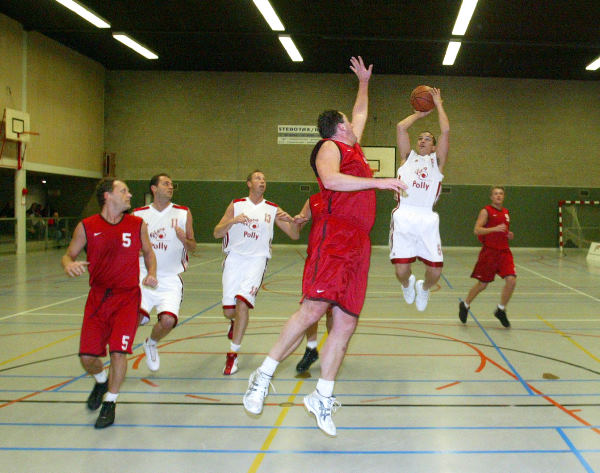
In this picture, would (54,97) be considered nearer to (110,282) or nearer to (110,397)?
(110,282)

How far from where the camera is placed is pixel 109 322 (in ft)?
13.6

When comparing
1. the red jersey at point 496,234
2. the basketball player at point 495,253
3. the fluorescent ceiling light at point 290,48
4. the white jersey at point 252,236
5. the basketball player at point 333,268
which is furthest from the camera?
the fluorescent ceiling light at point 290,48

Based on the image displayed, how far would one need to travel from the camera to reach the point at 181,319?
8125 millimetres

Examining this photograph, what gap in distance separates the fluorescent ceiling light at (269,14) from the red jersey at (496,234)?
9289 mm

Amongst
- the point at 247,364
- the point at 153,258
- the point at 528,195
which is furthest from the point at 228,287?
the point at 528,195

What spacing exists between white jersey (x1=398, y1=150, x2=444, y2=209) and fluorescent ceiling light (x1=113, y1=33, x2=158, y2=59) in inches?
558

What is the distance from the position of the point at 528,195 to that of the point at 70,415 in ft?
70.4

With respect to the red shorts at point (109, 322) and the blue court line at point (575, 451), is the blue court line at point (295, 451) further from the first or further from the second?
the red shorts at point (109, 322)

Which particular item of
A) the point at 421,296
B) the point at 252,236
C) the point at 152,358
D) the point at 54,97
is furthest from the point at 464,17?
the point at 152,358

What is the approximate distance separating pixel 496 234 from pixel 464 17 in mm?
9615

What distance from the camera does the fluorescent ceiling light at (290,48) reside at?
17891 millimetres

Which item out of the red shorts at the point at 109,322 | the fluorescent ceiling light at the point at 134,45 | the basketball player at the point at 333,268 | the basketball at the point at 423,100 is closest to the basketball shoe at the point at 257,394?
the basketball player at the point at 333,268

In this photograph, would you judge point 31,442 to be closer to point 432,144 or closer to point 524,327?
point 432,144

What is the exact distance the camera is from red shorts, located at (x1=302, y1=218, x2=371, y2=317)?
3562 millimetres
